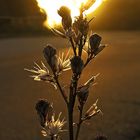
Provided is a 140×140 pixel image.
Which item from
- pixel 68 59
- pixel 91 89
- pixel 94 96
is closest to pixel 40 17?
pixel 91 89

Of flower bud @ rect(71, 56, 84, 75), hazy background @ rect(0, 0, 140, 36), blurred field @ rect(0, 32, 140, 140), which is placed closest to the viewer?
flower bud @ rect(71, 56, 84, 75)

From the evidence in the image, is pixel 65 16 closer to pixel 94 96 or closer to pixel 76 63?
pixel 76 63

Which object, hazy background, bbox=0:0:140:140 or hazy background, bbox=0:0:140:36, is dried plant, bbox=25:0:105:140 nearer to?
hazy background, bbox=0:0:140:140

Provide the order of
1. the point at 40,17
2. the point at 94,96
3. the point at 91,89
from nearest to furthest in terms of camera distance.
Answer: the point at 94,96 → the point at 91,89 → the point at 40,17

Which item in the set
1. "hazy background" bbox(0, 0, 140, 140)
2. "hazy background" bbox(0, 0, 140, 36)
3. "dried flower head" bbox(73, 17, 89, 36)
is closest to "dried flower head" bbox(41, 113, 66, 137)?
"dried flower head" bbox(73, 17, 89, 36)

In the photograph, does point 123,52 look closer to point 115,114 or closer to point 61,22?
point 115,114

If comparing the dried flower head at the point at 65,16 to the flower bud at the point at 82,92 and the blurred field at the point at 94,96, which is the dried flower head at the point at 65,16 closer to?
the flower bud at the point at 82,92
